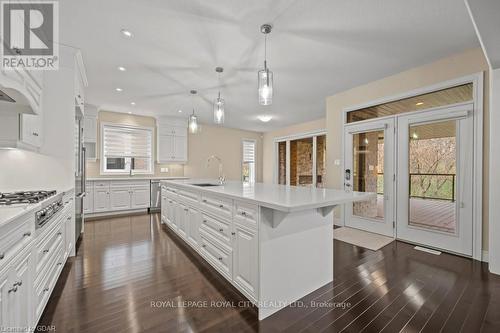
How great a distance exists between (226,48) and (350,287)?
9.80ft

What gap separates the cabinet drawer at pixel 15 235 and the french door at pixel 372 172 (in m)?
4.16

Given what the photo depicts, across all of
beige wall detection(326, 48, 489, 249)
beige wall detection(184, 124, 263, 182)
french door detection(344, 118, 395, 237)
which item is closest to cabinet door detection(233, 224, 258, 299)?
french door detection(344, 118, 395, 237)

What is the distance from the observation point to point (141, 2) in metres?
1.84

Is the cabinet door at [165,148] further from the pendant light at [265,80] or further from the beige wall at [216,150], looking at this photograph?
the pendant light at [265,80]

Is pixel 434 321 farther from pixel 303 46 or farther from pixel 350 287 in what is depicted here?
pixel 303 46

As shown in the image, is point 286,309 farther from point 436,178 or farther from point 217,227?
point 436,178

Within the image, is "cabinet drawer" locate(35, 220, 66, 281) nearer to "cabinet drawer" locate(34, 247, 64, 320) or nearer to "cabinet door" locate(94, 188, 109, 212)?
"cabinet drawer" locate(34, 247, 64, 320)

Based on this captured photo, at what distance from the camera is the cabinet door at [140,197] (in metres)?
5.21

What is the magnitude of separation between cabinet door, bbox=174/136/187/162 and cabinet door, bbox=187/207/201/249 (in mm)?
3707

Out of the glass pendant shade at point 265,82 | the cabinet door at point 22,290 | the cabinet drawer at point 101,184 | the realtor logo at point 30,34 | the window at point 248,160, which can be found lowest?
the cabinet door at point 22,290

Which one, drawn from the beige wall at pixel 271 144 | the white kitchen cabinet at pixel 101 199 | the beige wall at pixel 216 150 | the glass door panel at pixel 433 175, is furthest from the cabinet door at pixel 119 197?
the glass door panel at pixel 433 175

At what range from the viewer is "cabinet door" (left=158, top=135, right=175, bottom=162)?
5828 millimetres

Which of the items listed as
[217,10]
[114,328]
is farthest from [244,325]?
[217,10]

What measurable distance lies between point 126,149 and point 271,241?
17.7 ft
